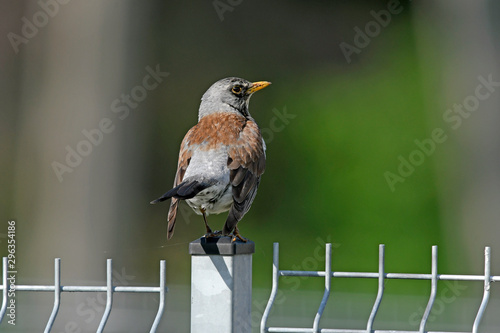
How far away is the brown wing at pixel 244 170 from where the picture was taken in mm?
3604

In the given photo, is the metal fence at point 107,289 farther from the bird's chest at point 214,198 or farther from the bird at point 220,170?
the bird's chest at point 214,198

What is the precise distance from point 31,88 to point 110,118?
168 centimetres

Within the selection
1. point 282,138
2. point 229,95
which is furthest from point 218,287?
point 282,138

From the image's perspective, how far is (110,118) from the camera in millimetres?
7934

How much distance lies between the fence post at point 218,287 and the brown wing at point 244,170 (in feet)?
0.90

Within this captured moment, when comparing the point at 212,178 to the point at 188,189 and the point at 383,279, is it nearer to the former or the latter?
the point at 188,189

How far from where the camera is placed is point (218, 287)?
3.18 metres

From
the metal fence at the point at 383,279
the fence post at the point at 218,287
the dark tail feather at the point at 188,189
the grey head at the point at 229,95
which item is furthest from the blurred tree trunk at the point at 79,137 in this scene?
the metal fence at the point at 383,279

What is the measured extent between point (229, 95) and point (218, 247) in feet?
4.47

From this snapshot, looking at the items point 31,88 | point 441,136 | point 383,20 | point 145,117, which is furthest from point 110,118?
point 383,20

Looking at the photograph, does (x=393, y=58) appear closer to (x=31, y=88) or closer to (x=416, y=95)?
(x=416, y=95)

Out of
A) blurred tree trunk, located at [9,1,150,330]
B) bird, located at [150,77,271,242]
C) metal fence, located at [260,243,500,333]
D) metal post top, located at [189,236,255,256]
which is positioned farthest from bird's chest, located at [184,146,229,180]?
blurred tree trunk, located at [9,1,150,330]

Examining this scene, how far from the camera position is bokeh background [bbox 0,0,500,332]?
8062 millimetres

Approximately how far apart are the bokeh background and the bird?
3.84 metres
